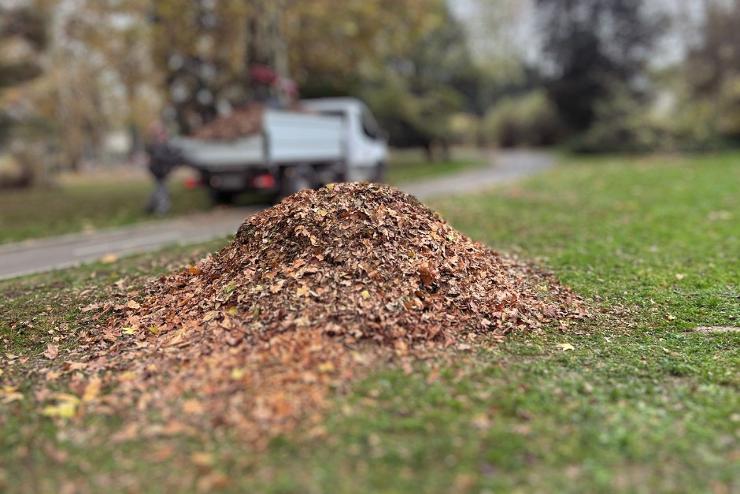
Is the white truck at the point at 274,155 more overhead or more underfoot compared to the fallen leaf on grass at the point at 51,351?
more overhead

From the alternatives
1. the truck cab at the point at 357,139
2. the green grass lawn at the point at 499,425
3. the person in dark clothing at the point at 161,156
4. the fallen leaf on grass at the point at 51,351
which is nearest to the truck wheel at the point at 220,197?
the person in dark clothing at the point at 161,156

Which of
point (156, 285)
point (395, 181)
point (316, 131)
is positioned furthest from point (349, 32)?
point (156, 285)

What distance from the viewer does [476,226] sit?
9961 millimetres

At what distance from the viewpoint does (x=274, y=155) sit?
12.3m

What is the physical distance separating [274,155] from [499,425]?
9596 mm

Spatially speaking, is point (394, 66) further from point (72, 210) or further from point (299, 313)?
point (299, 313)

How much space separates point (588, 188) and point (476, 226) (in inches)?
262

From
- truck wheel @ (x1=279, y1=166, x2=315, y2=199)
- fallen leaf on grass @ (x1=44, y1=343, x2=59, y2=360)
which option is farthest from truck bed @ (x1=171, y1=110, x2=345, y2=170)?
fallen leaf on grass @ (x1=44, y1=343, x2=59, y2=360)

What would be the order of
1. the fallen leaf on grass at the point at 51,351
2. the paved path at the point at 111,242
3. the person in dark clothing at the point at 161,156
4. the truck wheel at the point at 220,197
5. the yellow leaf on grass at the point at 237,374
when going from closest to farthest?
the yellow leaf on grass at the point at 237,374 → the fallen leaf on grass at the point at 51,351 → the paved path at the point at 111,242 → the person in dark clothing at the point at 161,156 → the truck wheel at the point at 220,197

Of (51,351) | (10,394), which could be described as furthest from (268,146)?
(10,394)

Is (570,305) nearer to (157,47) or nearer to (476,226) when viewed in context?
(476,226)

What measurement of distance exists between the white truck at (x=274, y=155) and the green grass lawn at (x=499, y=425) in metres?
6.35

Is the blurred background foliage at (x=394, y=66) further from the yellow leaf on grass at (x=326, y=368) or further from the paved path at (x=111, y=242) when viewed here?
the yellow leaf on grass at (x=326, y=368)

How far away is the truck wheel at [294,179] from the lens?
1297cm
